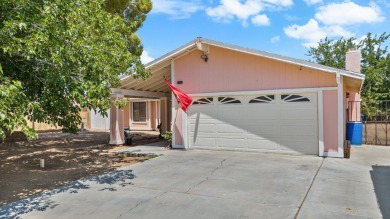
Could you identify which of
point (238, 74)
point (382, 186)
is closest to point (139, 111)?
point (238, 74)

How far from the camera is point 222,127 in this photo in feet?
37.4

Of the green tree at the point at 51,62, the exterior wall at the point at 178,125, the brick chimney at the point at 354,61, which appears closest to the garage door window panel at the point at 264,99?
the exterior wall at the point at 178,125

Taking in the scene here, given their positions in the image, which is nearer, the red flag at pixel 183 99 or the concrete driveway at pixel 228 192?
the concrete driveway at pixel 228 192

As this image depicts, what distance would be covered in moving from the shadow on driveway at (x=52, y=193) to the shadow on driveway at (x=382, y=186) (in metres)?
5.18

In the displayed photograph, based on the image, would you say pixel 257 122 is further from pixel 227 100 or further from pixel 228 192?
pixel 228 192

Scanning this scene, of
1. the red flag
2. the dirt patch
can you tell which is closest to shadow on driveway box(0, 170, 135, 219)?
the dirt patch

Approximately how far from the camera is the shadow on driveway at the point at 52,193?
516 centimetres

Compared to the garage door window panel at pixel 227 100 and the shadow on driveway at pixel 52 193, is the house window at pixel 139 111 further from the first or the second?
the shadow on driveway at pixel 52 193

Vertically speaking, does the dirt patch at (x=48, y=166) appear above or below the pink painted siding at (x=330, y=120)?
below

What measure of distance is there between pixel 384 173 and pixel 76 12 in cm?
849

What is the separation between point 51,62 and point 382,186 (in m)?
7.40

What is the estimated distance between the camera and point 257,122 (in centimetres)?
1077

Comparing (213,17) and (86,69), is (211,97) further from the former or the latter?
(213,17)

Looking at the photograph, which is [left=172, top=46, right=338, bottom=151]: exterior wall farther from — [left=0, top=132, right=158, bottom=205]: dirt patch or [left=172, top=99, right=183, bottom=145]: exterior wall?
[left=0, top=132, right=158, bottom=205]: dirt patch
